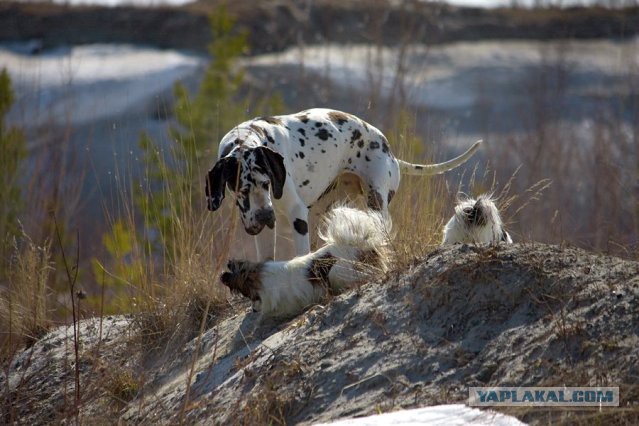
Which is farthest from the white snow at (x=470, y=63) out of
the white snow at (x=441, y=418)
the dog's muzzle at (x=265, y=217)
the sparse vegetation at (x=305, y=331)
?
the white snow at (x=441, y=418)

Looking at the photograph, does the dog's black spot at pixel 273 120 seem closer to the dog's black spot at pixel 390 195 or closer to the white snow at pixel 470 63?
the dog's black spot at pixel 390 195

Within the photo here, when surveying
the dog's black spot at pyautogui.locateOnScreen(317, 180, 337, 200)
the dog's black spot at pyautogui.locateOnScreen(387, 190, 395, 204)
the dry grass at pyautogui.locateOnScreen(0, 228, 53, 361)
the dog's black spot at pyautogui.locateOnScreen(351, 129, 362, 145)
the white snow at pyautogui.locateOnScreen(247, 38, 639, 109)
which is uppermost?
the dog's black spot at pyautogui.locateOnScreen(351, 129, 362, 145)

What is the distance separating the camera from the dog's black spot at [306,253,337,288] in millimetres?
6418

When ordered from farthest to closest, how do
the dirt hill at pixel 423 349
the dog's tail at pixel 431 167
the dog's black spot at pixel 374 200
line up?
the dog's tail at pixel 431 167
the dog's black spot at pixel 374 200
the dirt hill at pixel 423 349

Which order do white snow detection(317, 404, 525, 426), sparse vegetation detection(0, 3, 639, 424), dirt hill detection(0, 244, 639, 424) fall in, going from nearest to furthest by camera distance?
white snow detection(317, 404, 525, 426)
dirt hill detection(0, 244, 639, 424)
sparse vegetation detection(0, 3, 639, 424)

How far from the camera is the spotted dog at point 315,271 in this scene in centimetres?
639

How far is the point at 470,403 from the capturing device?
4.70 m

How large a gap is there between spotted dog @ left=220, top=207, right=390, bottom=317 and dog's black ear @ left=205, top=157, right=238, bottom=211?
0.42 m

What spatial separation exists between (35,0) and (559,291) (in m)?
34.6

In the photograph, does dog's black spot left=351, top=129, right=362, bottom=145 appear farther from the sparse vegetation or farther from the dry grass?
the dry grass

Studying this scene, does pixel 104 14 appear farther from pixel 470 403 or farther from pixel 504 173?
pixel 470 403

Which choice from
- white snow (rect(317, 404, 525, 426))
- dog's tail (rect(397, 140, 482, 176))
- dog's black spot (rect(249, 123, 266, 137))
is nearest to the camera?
white snow (rect(317, 404, 525, 426))

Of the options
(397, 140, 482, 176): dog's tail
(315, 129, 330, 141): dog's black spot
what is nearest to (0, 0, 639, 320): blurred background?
(397, 140, 482, 176): dog's tail

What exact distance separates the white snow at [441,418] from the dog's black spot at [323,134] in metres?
3.30
